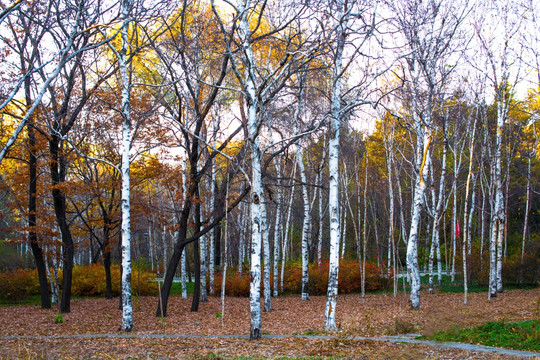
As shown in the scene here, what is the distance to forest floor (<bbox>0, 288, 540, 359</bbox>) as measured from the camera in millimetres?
7867

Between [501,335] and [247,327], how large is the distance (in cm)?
639

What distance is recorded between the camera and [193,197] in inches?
549

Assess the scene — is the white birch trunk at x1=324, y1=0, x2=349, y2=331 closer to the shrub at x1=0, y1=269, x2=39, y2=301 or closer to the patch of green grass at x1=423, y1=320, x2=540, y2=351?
the patch of green grass at x1=423, y1=320, x2=540, y2=351

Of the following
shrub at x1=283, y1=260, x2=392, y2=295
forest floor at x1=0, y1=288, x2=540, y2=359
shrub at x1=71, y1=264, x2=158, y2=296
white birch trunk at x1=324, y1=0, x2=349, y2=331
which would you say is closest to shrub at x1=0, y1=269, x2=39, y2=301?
shrub at x1=71, y1=264, x2=158, y2=296

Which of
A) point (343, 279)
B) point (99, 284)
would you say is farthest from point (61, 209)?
point (343, 279)

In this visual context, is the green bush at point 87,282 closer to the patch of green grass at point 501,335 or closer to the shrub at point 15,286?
the shrub at point 15,286

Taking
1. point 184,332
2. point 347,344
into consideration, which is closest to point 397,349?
point 347,344

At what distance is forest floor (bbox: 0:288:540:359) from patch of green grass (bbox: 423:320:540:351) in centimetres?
74

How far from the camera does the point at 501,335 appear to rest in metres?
8.16

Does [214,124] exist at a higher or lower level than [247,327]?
higher

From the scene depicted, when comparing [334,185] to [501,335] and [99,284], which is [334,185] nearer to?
[501,335]

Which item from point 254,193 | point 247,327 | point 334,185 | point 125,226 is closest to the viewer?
point 254,193

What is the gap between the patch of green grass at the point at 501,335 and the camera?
7543 mm

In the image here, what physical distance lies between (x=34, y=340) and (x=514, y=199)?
29844 millimetres
